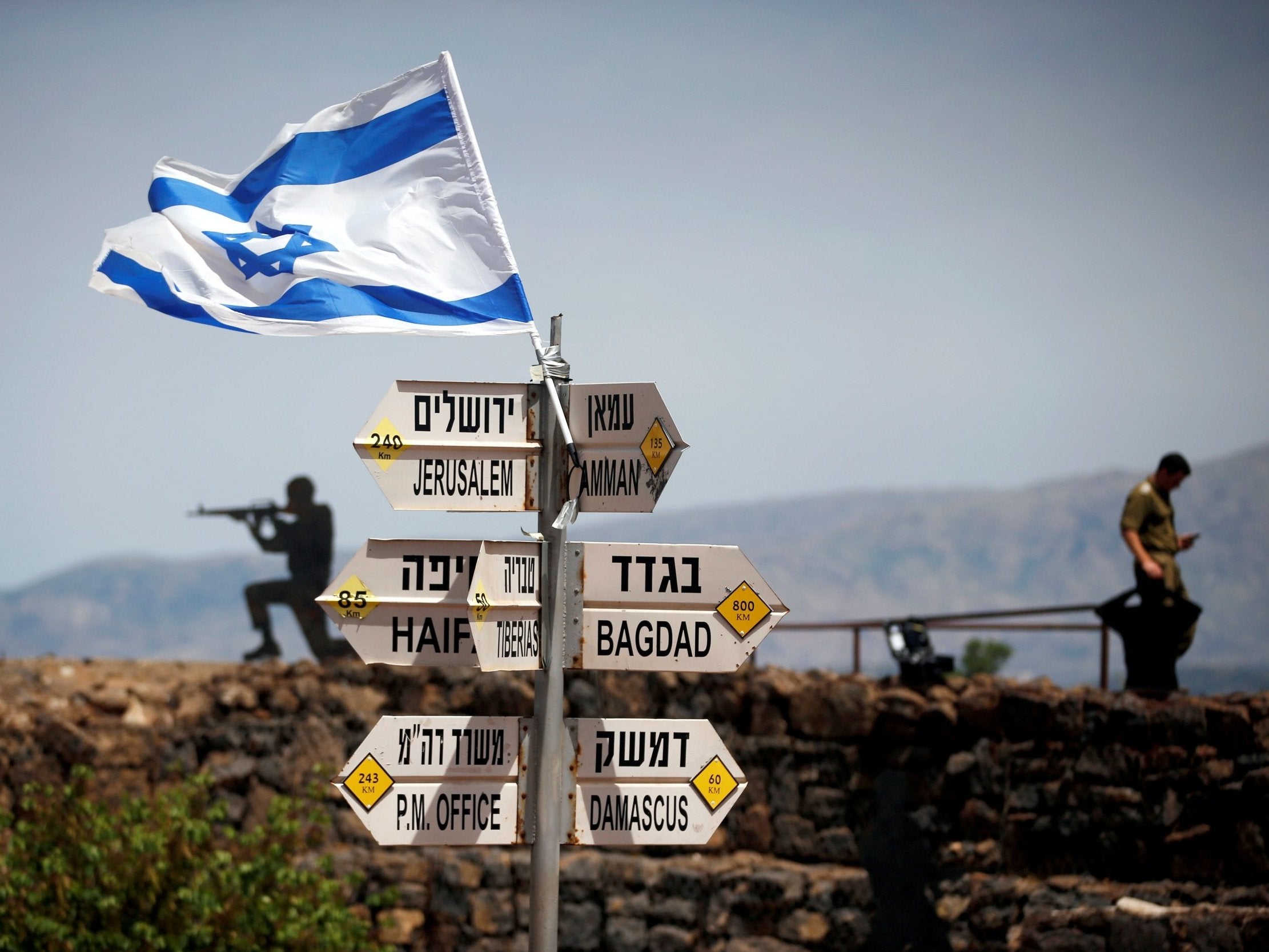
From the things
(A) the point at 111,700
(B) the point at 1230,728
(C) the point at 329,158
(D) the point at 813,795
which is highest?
(C) the point at 329,158

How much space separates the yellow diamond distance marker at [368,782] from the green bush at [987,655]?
56.8 m

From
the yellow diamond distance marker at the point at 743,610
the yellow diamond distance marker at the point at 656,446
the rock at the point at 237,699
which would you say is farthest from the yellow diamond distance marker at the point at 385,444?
the rock at the point at 237,699

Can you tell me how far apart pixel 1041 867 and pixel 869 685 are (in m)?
1.49

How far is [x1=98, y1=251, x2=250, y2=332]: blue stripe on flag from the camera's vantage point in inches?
201

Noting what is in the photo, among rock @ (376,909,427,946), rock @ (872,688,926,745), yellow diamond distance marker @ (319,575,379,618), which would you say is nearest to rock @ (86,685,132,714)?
rock @ (376,909,427,946)

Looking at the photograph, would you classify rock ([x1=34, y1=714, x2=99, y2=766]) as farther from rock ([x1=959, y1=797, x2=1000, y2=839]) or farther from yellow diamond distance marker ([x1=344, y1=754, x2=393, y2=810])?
yellow diamond distance marker ([x1=344, y1=754, x2=393, y2=810])

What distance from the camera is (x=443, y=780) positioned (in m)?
4.51

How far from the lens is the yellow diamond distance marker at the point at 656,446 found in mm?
4465

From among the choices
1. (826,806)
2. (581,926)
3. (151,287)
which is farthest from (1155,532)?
(151,287)

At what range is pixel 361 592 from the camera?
443cm

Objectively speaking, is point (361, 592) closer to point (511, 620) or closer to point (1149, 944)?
point (511, 620)

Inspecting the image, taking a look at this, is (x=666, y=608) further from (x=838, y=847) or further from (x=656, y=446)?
(x=838, y=847)

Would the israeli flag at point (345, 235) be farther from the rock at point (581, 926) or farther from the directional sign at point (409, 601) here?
the rock at point (581, 926)

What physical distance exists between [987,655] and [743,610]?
202ft
